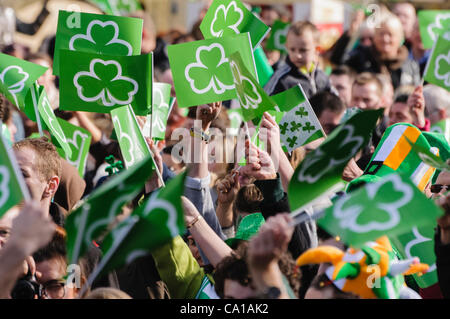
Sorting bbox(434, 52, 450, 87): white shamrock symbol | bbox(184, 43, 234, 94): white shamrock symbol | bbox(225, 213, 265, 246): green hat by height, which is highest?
bbox(184, 43, 234, 94): white shamrock symbol

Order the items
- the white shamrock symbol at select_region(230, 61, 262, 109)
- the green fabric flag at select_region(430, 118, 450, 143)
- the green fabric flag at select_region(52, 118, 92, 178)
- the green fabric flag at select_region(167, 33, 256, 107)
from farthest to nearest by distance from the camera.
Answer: the green fabric flag at select_region(430, 118, 450, 143)
the green fabric flag at select_region(52, 118, 92, 178)
the green fabric flag at select_region(167, 33, 256, 107)
the white shamrock symbol at select_region(230, 61, 262, 109)

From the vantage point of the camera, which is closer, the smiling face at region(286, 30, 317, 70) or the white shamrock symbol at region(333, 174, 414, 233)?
the white shamrock symbol at region(333, 174, 414, 233)

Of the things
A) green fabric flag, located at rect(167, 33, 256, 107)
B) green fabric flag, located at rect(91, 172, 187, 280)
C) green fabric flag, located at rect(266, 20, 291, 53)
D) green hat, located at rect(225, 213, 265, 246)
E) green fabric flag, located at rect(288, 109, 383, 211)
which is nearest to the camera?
green fabric flag, located at rect(91, 172, 187, 280)

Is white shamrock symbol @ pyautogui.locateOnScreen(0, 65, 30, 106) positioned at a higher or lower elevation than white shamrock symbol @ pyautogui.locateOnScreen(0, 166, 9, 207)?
lower

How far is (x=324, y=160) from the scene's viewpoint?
297 centimetres

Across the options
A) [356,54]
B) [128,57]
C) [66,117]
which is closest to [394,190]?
[128,57]

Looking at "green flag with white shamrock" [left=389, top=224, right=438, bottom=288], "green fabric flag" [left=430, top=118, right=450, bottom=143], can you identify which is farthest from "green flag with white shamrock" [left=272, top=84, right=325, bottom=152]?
"green flag with white shamrock" [left=389, top=224, right=438, bottom=288]

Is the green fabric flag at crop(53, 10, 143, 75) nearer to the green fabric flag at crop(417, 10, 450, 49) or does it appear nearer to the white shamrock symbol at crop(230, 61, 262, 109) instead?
the white shamrock symbol at crop(230, 61, 262, 109)

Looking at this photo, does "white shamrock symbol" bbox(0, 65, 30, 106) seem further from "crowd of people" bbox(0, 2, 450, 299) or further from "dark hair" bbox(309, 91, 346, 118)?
"dark hair" bbox(309, 91, 346, 118)

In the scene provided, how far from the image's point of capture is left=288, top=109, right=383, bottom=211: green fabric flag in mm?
2945

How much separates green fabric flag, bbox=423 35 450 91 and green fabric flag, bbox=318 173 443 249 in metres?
3.04

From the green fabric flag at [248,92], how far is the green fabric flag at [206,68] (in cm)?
36
